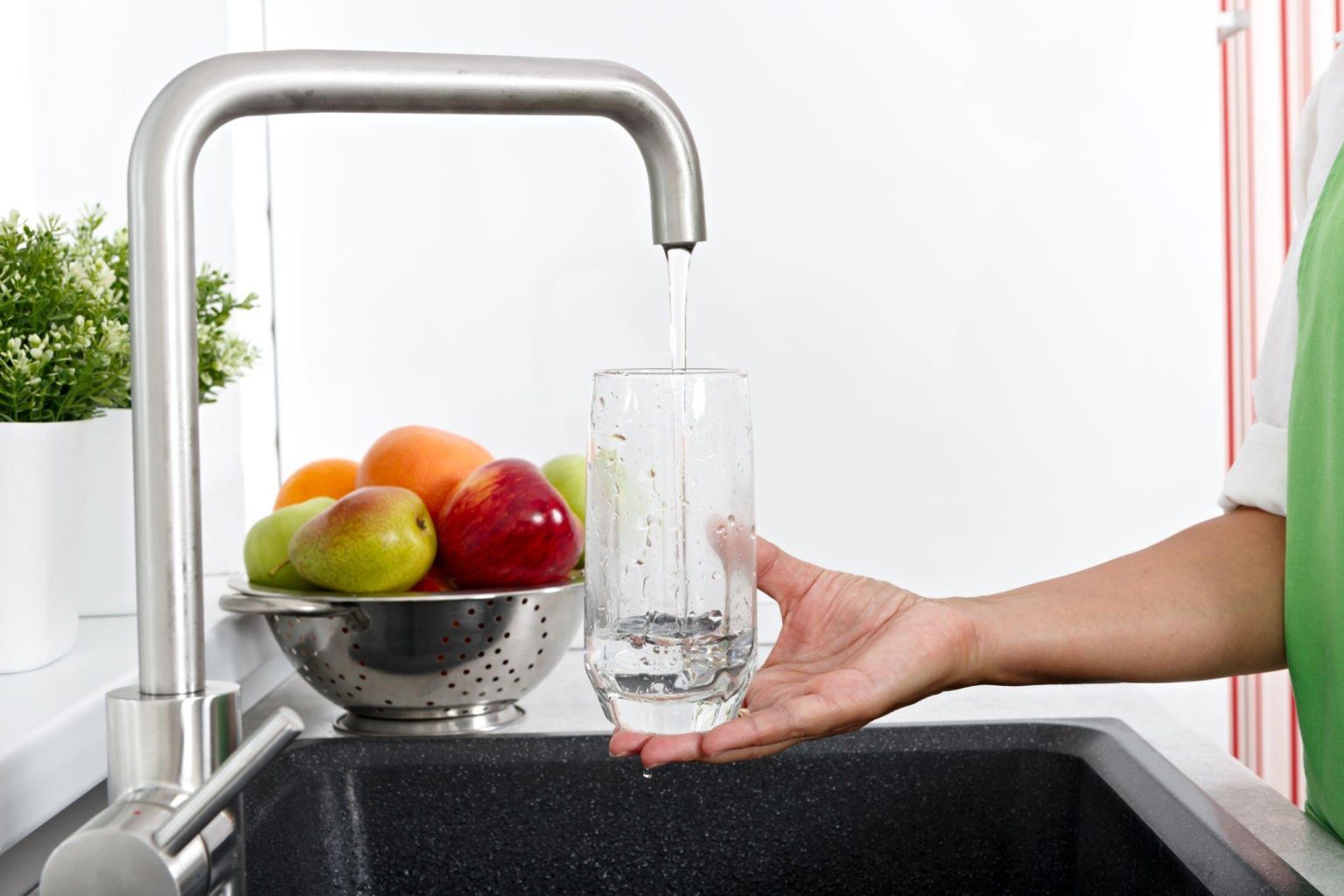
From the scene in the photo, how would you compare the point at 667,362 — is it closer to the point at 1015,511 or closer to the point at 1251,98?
the point at 1015,511

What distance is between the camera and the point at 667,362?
1.36 m

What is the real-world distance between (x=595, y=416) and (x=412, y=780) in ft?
1.31

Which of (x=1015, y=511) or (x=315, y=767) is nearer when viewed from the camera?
(x=315, y=767)

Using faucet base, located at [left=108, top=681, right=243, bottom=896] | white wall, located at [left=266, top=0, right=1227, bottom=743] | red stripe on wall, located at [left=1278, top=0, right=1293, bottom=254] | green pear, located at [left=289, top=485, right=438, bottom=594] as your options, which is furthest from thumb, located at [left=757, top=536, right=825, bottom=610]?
red stripe on wall, located at [left=1278, top=0, right=1293, bottom=254]

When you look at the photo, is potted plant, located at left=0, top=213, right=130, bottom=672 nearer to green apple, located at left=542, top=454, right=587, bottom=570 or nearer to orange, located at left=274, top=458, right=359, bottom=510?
orange, located at left=274, top=458, right=359, bottom=510

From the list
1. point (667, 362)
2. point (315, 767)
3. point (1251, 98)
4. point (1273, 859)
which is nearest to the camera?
point (1273, 859)

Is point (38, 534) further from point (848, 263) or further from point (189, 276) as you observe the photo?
point (848, 263)

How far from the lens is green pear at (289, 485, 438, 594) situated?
85cm

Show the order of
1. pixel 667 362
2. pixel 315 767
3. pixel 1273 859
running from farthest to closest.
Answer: pixel 667 362 → pixel 315 767 → pixel 1273 859

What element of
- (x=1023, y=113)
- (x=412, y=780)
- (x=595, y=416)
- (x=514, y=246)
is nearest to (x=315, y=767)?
(x=412, y=780)

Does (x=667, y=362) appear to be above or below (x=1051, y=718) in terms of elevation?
above

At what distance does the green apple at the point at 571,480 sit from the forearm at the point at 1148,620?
34 centimetres

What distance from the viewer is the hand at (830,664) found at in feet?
1.94

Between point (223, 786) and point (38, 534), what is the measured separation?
0.39 meters
